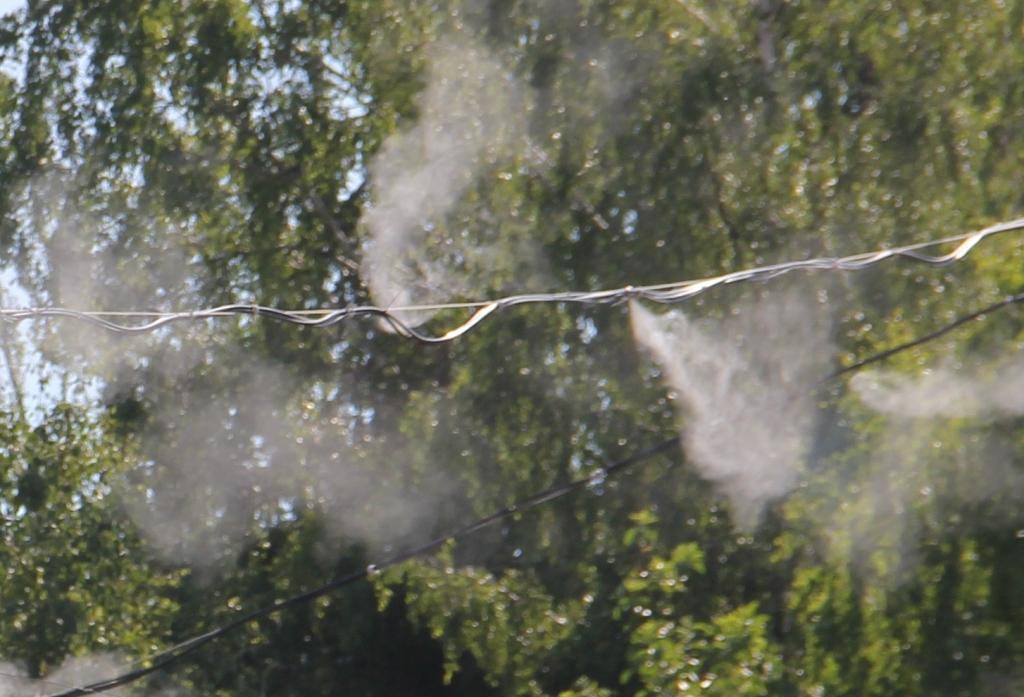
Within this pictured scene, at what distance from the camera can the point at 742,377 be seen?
10969mm

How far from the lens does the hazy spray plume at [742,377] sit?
1059 centimetres

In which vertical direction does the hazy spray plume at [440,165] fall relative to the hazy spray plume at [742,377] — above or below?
above

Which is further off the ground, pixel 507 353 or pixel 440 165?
pixel 440 165

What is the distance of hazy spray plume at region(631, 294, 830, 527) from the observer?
34.7ft

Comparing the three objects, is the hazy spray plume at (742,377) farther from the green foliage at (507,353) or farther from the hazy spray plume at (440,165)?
Answer: the hazy spray plume at (440,165)

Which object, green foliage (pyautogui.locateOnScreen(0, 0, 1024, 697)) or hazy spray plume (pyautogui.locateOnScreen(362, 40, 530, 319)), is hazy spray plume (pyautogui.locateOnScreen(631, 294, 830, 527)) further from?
hazy spray plume (pyautogui.locateOnScreen(362, 40, 530, 319))

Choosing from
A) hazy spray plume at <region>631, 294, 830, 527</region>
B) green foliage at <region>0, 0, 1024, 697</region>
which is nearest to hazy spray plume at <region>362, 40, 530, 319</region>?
green foliage at <region>0, 0, 1024, 697</region>

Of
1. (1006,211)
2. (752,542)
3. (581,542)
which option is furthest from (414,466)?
(1006,211)

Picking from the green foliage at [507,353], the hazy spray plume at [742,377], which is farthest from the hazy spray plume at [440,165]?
the hazy spray plume at [742,377]

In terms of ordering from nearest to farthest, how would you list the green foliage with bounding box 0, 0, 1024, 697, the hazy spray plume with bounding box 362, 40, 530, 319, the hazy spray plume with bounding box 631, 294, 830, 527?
the green foliage with bounding box 0, 0, 1024, 697, the hazy spray plume with bounding box 631, 294, 830, 527, the hazy spray plume with bounding box 362, 40, 530, 319

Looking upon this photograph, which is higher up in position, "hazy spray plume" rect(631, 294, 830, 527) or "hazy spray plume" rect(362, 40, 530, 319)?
"hazy spray plume" rect(362, 40, 530, 319)

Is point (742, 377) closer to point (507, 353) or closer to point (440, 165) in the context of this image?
point (507, 353)

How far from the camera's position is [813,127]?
11.3 metres

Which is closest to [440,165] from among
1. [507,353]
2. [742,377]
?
[507,353]
